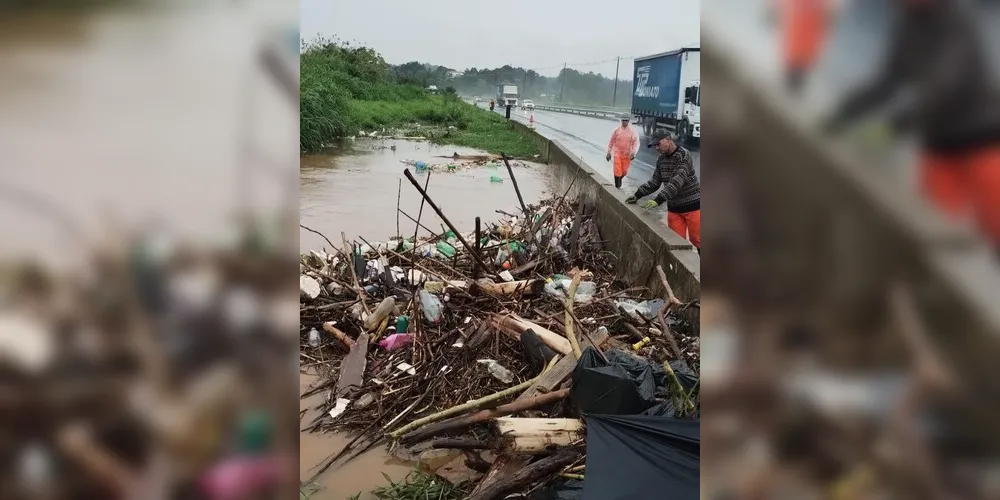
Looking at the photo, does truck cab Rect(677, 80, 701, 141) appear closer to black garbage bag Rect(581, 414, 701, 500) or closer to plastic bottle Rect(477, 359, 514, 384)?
plastic bottle Rect(477, 359, 514, 384)

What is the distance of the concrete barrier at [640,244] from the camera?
17.6 ft

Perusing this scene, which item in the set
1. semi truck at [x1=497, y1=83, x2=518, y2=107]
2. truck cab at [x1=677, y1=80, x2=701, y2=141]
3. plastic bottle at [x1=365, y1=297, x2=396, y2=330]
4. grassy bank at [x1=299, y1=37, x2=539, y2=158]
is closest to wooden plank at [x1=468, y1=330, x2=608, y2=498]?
plastic bottle at [x1=365, y1=297, x2=396, y2=330]

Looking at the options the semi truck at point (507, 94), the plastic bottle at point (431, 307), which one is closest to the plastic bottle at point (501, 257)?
the plastic bottle at point (431, 307)

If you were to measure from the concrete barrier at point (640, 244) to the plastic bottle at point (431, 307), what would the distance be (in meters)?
1.97

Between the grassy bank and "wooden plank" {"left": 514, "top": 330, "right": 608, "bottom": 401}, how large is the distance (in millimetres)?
17207
